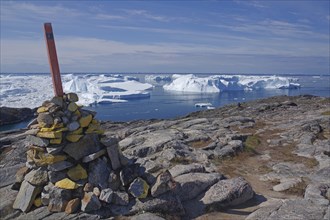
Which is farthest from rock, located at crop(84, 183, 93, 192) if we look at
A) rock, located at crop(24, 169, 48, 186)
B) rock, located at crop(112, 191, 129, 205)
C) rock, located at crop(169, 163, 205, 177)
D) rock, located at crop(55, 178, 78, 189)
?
rock, located at crop(169, 163, 205, 177)

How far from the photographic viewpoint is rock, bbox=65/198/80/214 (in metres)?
8.59

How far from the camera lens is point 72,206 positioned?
8.62 m

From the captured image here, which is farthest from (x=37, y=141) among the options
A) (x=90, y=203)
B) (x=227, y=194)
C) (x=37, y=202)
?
(x=227, y=194)

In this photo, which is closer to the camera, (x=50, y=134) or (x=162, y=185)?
(x=50, y=134)

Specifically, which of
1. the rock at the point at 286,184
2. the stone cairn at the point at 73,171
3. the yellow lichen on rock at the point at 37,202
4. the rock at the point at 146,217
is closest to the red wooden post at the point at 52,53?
the stone cairn at the point at 73,171

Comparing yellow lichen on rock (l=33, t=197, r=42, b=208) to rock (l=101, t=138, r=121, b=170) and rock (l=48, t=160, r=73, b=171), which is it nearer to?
rock (l=48, t=160, r=73, b=171)

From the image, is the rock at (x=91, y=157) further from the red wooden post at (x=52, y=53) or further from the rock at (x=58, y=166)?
the red wooden post at (x=52, y=53)

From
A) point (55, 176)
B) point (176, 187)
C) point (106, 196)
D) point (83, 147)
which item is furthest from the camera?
point (176, 187)

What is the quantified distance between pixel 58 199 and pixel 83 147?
155 centimetres

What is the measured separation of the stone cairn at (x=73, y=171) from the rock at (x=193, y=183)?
3.62ft

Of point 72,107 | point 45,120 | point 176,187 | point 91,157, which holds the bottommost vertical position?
point 176,187

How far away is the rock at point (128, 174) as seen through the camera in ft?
30.4

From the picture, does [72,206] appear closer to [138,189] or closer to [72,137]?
[138,189]

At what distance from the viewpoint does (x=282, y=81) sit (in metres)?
126
